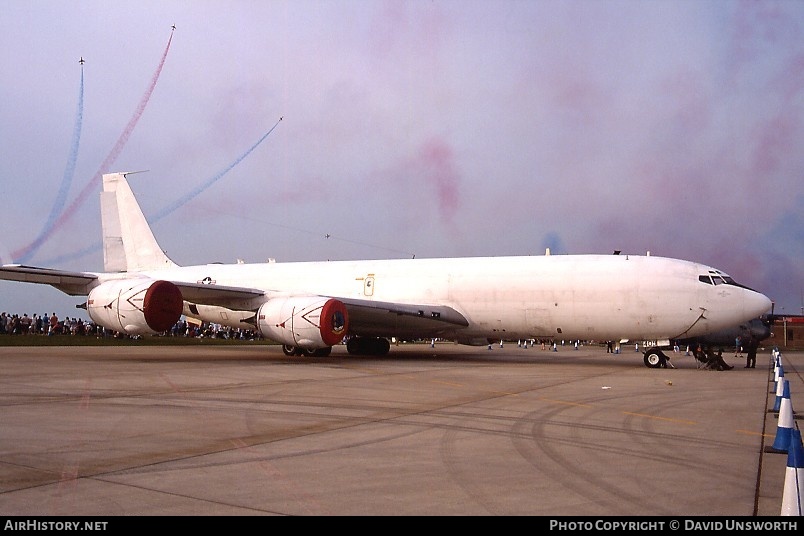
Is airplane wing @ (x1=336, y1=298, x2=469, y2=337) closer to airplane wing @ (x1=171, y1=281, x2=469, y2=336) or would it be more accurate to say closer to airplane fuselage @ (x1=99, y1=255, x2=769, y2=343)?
airplane wing @ (x1=171, y1=281, x2=469, y2=336)

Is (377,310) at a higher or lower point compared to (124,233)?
lower

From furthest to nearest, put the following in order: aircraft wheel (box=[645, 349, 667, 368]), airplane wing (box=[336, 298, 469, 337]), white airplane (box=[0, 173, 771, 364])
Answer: airplane wing (box=[336, 298, 469, 337]), aircraft wheel (box=[645, 349, 667, 368]), white airplane (box=[0, 173, 771, 364])

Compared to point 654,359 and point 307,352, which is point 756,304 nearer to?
point 654,359

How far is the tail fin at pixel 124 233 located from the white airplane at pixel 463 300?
20.3 ft

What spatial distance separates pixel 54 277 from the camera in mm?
24328

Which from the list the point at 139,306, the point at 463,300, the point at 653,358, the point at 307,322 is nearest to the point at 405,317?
the point at 463,300

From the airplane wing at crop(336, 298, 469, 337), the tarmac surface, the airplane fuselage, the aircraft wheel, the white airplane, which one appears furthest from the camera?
the airplane wing at crop(336, 298, 469, 337)

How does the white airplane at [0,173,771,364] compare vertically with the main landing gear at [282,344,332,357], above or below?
above

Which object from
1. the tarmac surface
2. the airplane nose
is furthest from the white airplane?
the tarmac surface

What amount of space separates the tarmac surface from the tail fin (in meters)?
16.7

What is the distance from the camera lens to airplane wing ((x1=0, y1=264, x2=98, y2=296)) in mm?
23344

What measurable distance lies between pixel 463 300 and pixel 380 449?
16949 millimetres

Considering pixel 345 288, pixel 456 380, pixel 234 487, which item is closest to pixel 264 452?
pixel 234 487
